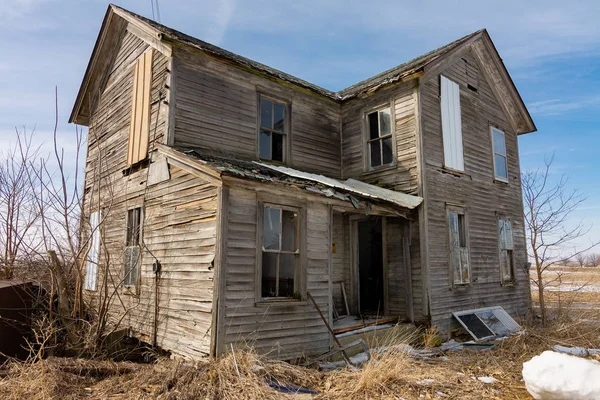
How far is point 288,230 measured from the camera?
7.94m

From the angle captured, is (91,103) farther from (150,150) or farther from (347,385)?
(347,385)

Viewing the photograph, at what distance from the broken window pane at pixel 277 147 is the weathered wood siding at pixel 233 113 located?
0.30 metres

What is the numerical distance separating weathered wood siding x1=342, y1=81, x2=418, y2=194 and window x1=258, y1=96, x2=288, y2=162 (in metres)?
2.12

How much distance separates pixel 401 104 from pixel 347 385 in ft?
24.3

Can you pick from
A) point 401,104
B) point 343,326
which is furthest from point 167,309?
point 401,104

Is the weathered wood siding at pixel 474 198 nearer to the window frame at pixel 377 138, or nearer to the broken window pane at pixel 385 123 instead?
the window frame at pixel 377 138

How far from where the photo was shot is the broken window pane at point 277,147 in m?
10.8

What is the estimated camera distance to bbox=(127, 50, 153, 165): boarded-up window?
32.2 ft

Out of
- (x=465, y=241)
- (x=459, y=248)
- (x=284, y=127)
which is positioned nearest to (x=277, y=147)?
(x=284, y=127)

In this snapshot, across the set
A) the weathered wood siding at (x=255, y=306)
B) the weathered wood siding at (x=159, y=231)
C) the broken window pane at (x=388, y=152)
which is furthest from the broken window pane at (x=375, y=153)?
the weathered wood siding at (x=159, y=231)

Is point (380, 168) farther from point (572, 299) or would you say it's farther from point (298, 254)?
point (572, 299)

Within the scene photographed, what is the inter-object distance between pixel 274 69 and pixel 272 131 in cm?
276

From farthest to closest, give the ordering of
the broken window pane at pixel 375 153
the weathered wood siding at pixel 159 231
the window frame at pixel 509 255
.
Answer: the window frame at pixel 509 255 → the broken window pane at pixel 375 153 → the weathered wood siding at pixel 159 231

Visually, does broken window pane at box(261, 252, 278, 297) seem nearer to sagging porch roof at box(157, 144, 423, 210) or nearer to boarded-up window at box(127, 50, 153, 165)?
sagging porch roof at box(157, 144, 423, 210)
